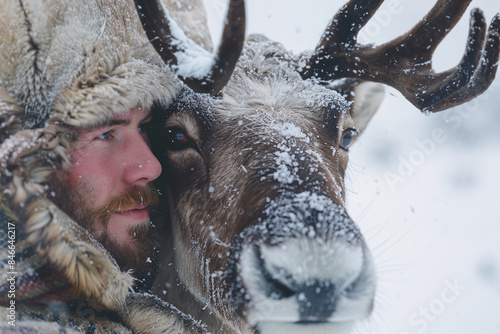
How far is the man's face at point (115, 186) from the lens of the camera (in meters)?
2.39

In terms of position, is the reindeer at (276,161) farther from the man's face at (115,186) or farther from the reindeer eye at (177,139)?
the man's face at (115,186)

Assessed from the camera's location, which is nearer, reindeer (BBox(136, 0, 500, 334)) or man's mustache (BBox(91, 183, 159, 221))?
reindeer (BBox(136, 0, 500, 334))

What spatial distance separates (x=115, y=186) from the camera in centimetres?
255

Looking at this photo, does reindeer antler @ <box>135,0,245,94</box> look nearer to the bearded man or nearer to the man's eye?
the bearded man

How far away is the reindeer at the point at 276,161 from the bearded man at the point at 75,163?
279 mm

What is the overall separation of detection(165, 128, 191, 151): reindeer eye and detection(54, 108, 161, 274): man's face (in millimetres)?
169

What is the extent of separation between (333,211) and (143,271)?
52.1 inches

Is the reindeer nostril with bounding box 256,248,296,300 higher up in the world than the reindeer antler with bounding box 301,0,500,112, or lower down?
lower down

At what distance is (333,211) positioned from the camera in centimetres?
225

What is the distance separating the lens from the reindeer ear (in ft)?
12.9

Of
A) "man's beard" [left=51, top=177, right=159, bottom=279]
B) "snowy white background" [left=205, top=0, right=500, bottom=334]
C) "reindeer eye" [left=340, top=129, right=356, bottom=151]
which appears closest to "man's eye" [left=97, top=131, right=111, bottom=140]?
"man's beard" [left=51, top=177, right=159, bottom=279]

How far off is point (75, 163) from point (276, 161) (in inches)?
41.3

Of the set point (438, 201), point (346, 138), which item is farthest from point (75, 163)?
point (438, 201)

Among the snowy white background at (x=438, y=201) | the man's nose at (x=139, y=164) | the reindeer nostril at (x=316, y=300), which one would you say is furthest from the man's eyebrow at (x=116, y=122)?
the snowy white background at (x=438, y=201)
